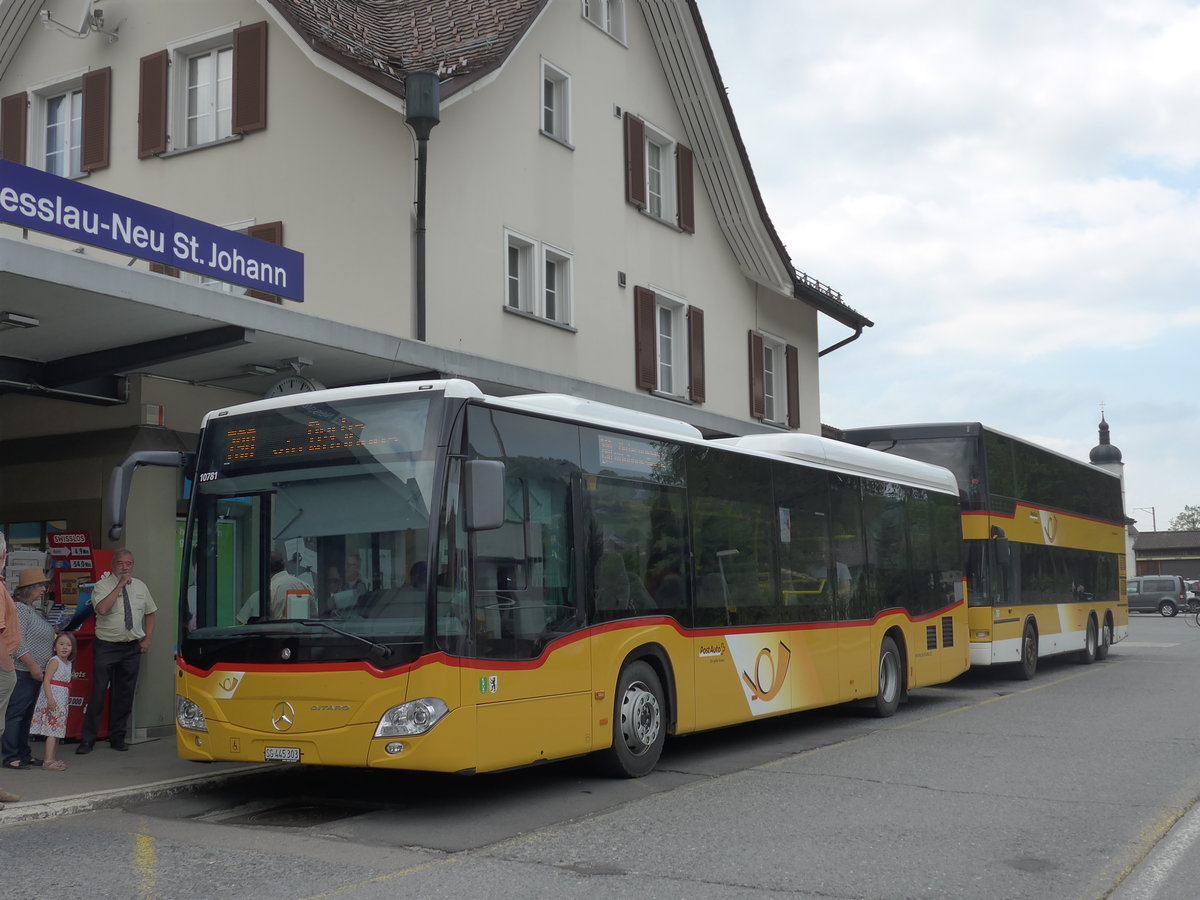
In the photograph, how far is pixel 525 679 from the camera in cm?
860

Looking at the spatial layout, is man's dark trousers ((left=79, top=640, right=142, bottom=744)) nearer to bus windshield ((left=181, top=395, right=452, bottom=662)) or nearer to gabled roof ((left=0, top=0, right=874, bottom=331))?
bus windshield ((left=181, top=395, right=452, bottom=662))

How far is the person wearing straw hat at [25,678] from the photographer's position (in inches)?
392

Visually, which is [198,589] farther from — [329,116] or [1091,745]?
[329,116]

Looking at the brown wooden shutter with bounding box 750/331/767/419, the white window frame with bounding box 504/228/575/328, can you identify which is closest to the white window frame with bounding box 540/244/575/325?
the white window frame with bounding box 504/228/575/328

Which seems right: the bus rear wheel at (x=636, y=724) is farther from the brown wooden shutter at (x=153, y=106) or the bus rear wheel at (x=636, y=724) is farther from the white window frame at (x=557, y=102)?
Result: the brown wooden shutter at (x=153, y=106)

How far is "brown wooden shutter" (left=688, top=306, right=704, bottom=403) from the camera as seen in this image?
2288cm

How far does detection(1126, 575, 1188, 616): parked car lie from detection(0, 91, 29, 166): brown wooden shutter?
2015 inches

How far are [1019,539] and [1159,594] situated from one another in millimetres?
44787

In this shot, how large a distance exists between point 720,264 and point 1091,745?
14.3 m

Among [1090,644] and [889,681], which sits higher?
[889,681]

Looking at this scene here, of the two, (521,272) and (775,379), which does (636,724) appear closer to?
(521,272)

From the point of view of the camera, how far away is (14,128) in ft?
66.5

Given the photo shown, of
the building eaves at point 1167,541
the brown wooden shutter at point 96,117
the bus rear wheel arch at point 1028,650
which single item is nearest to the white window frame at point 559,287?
the brown wooden shutter at point 96,117

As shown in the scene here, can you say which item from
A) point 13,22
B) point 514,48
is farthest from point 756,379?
point 13,22
